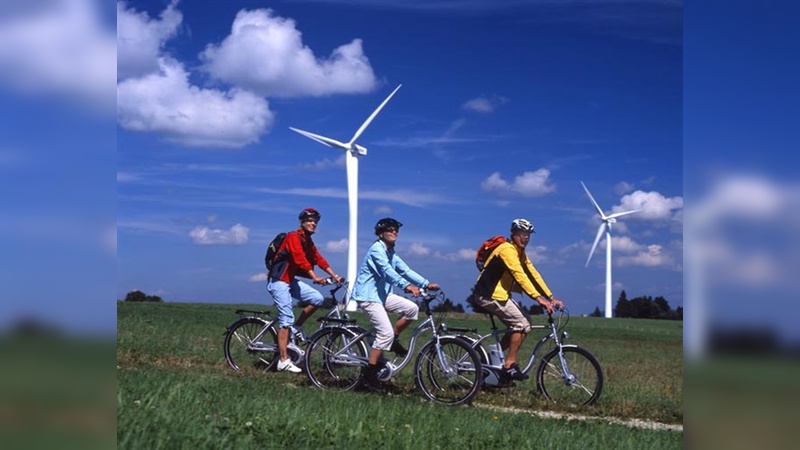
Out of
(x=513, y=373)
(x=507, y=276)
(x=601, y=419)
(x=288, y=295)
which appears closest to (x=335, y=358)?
(x=288, y=295)

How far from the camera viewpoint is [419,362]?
10.0m

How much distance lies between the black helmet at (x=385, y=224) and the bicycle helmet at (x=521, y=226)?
135 centimetres

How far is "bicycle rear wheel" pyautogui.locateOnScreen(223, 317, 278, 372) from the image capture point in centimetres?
1164

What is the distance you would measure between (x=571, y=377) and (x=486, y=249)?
1822 mm

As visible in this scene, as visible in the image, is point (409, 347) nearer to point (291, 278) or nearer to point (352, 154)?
point (291, 278)

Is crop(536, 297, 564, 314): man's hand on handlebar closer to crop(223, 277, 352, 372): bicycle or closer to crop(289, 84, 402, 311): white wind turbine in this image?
crop(223, 277, 352, 372): bicycle

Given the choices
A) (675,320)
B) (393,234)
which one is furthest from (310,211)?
(675,320)

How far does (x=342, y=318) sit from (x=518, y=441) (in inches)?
162

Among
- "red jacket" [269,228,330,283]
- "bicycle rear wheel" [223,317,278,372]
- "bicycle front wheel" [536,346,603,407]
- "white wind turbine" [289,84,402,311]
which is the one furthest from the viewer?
"white wind turbine" [289,84,402,311]

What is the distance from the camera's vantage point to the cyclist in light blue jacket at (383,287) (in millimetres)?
10023

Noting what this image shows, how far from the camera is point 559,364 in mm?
10578

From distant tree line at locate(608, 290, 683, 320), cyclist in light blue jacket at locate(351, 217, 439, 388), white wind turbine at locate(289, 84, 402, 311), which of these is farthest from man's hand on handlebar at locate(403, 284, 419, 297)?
distant tree line at locate(608, 290, 683, 320)

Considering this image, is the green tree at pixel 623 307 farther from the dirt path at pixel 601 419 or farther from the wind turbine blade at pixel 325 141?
the dirt path at pixel 601 419

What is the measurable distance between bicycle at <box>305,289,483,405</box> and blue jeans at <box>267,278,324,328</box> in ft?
2.44
